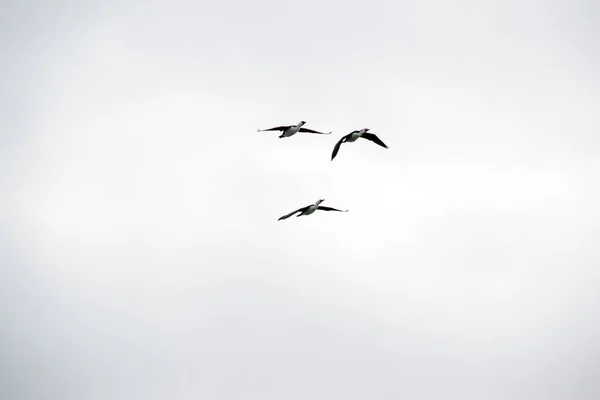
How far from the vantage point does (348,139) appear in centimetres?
8319

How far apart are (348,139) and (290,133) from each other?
20.5 ft

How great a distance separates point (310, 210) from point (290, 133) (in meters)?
7.61

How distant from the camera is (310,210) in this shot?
87.7 m

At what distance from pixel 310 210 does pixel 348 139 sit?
859cm

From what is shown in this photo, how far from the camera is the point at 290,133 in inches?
3403
